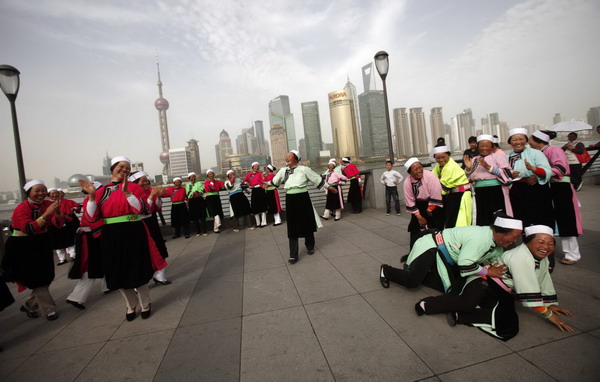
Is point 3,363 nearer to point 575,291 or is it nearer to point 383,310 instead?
point 383,310

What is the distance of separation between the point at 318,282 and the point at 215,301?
1.45 metres

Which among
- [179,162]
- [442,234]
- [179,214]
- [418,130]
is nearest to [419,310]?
[442,234]

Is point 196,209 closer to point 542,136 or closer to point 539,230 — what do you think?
point 539,230

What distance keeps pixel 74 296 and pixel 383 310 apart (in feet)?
14.0

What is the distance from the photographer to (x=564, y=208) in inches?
159

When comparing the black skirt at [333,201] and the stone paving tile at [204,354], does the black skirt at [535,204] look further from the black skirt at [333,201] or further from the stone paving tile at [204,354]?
the black skirt at [333,201]

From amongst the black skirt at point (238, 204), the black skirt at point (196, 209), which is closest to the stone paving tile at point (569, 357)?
the black skirt at point (238, 204)

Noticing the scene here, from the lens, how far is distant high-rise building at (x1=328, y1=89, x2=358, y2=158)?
124 metres

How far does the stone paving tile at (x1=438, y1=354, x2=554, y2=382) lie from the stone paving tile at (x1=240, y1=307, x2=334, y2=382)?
0.96 m

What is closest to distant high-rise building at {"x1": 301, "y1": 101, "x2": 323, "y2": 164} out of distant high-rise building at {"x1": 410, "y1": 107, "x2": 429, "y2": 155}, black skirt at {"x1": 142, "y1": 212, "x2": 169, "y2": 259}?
distant high-rise building at {"x1": 410, "y1": 107, "x2": 429, "y2": 155}

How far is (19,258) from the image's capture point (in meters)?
3.83

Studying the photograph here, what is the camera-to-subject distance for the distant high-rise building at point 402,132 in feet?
326

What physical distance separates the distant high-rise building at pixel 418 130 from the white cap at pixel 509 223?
97143 mm

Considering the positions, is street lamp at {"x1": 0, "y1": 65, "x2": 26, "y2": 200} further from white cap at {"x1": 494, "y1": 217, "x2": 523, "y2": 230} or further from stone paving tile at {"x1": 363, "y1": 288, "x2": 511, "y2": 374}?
white cap at {"x1": 494, "y1": 217, "x2": 523, "y2": 230}
